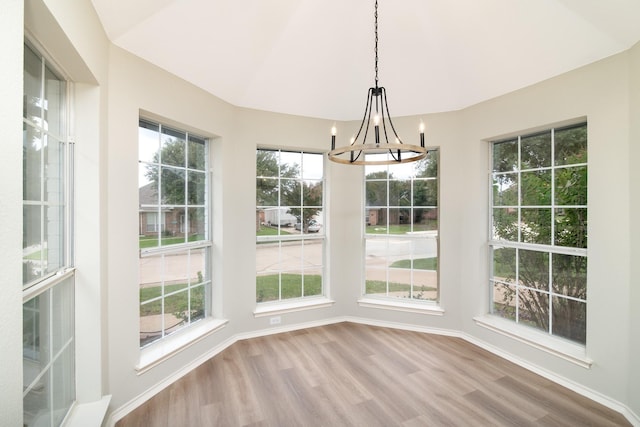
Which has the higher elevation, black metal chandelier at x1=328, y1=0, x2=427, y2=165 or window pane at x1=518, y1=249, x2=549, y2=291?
black metal chandelier at x1=328, y1=0, x2=427, y2=165

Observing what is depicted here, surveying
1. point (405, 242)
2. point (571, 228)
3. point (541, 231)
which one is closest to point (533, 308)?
point (541, 231)

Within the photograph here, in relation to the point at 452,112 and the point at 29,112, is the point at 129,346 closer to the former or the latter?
the point at 29,112

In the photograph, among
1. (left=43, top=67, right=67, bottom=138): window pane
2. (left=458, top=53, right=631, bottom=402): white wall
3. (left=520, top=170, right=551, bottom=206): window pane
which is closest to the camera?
(left=43, top=67, right=67, bottom=138): window pane

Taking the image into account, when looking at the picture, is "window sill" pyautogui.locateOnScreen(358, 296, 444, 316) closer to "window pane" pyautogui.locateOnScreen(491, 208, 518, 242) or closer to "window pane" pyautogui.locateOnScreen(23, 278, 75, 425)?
"window pane" pyautogui.locateOnScreen(491, 208, 518, 242)

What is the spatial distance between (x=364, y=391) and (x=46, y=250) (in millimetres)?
2409

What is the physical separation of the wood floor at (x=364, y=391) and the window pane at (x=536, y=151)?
199 cm

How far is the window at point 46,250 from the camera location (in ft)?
4.62

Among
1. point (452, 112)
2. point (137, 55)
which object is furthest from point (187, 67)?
point (452, 112)

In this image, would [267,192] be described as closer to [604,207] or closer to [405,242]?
[405,242]

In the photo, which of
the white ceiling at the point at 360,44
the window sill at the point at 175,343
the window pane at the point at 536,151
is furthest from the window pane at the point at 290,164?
the window pane at the point at 536,151

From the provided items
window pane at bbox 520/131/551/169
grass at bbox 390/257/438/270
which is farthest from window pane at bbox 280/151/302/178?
window pane at bbox 520/131/551/169

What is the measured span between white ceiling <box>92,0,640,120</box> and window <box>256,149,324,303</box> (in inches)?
26.8

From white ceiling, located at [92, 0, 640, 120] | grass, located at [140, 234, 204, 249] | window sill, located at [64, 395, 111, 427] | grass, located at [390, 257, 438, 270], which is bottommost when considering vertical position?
window sill, located at [64, 395, 111, 427]

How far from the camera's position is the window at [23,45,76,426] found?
55.4 inches
